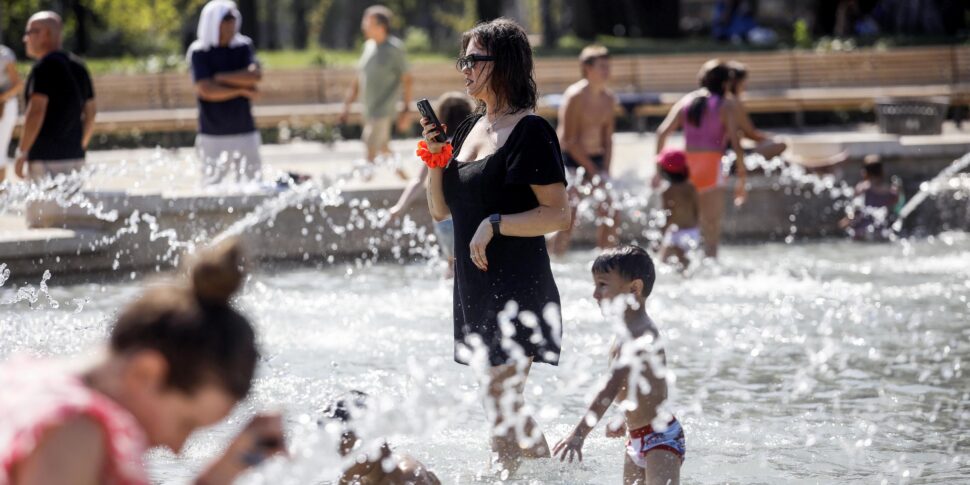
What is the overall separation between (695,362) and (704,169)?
2955mm

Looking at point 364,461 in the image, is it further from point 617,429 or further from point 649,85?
point 649,85

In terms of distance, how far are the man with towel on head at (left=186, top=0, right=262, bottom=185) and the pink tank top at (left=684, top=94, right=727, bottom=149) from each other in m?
3.24

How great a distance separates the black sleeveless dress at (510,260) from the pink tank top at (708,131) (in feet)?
17.7

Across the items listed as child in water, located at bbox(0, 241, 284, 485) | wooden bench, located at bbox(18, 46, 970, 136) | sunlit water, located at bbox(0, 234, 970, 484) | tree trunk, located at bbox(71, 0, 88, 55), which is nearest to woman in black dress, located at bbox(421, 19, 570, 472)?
sunlit water, located at bbox(0, 234, 970, 484)

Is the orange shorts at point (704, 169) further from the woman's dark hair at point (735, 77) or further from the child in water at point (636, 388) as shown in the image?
the child in water at point (636, 388)

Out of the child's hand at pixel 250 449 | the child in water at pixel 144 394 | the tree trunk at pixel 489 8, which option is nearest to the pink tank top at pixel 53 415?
the child in water at pixel 144 394

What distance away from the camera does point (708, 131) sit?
33.7ft

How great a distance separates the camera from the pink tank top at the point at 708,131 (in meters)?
10.3

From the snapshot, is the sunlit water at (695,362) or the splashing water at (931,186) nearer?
the sunlit water at (695,362)

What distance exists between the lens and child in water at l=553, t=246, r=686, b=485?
468 cm

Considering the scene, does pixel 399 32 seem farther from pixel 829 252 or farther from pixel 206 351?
pixel 206 351

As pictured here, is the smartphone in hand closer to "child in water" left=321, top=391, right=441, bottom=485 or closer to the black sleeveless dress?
the black sleeveless dress

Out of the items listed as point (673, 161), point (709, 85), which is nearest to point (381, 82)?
point (709, 85)

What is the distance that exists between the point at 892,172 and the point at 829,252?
70.9 inches
